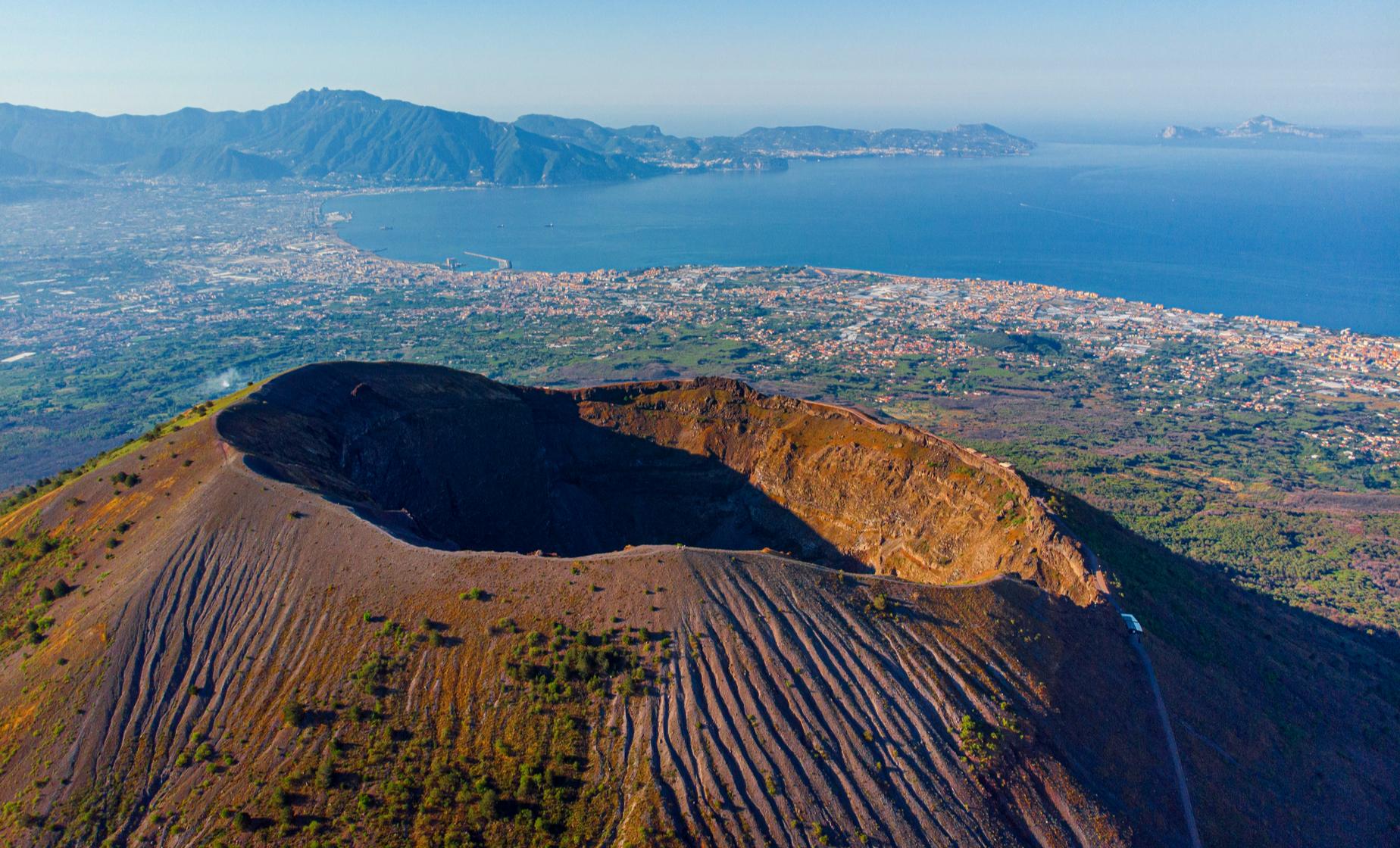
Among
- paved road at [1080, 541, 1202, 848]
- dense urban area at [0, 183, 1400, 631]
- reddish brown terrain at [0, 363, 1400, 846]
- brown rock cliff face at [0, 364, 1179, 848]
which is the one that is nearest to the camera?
brown rock cliff face at [0, 364, 1179, 848]

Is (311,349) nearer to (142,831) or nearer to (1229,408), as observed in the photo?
(142,831)

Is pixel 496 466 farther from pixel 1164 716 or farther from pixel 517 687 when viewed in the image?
pixel 1164 716

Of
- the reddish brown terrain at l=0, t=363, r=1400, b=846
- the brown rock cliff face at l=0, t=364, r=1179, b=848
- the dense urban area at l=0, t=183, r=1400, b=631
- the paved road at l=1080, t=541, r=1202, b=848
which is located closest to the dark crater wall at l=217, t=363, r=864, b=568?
the reddish brown terrain at l=0, t=363, r=1400, b=846

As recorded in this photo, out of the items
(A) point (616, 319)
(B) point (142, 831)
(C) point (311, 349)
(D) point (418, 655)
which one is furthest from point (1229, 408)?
(C) point (311, 349)

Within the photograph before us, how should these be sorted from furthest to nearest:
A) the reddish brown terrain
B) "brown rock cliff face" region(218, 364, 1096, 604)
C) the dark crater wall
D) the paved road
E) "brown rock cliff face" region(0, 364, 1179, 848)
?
1. the dark crater wall
2. "brown rock cliff face" region(218, 364, 1096, 604)
3. the paved road
4. the reddish brown terrain
5. "brown rock cliff face" region(0, 364, 1179, 848)

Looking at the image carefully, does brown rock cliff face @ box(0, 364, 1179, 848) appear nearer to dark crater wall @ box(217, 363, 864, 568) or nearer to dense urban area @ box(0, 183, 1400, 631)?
dark crater wall @ box(217, 363, 864, 568)
